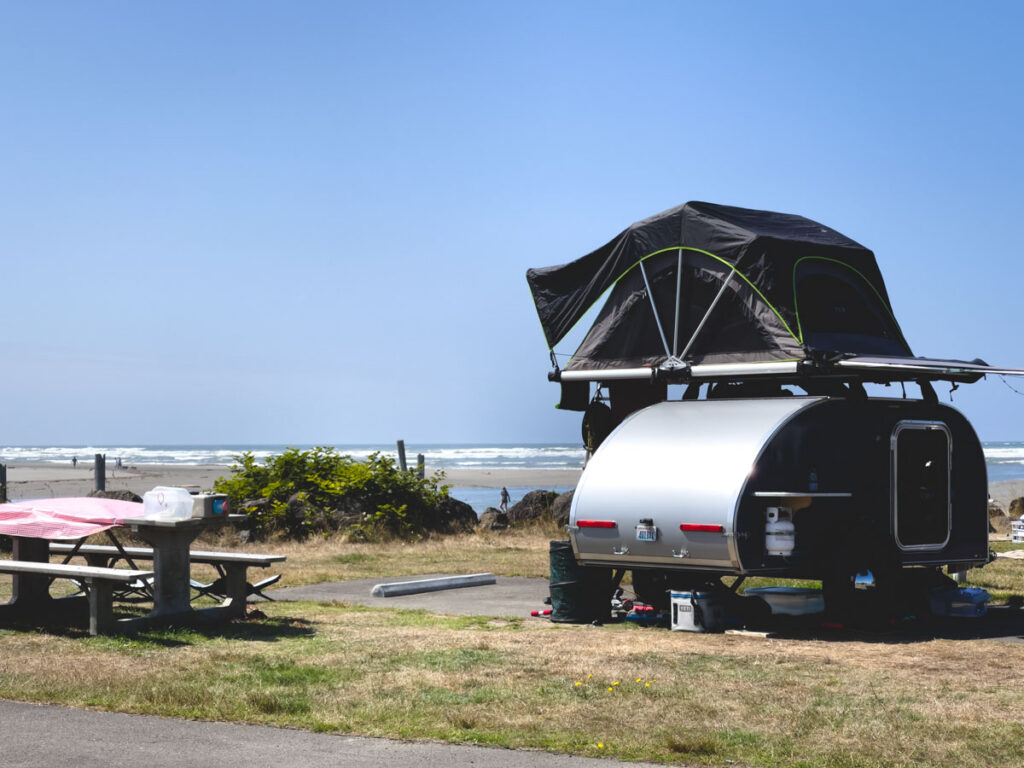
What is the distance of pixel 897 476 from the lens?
43.2 feet

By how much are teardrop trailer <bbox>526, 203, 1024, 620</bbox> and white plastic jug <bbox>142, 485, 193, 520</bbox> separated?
3.95 metres

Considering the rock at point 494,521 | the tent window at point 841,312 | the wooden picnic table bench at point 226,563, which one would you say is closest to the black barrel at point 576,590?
the wooden picnic table bench at point 226,563

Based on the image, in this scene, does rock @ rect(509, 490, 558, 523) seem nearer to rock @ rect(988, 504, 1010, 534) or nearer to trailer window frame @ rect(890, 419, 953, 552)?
rock @ rect(988, 504, 1010, 534)

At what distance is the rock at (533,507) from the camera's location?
94.1 feet

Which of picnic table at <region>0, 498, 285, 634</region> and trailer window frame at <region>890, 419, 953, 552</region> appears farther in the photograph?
trailer window frame at <region>890, 419, 953, 552</region>

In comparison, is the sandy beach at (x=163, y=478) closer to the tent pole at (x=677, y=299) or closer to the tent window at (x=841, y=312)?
the tent pole at (x=677, y=299)

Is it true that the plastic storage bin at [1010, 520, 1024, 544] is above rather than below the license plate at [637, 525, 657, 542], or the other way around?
below

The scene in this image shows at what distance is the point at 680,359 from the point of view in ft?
44.8

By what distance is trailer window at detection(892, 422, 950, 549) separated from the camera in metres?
13.3

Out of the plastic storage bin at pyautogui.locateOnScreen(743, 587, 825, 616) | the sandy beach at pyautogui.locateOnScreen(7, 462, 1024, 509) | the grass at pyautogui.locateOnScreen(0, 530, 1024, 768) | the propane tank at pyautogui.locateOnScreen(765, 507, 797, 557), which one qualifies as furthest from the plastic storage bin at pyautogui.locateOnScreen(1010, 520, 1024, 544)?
the sandy beach at pyautogui.locateOnScreen(7, 462, 1024, 509)

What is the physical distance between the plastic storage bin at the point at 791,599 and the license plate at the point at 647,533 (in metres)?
1.66

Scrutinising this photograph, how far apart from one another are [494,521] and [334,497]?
4.13 meters

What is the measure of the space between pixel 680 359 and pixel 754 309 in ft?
3.31

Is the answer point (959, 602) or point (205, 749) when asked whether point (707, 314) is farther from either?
point (205, 749)
